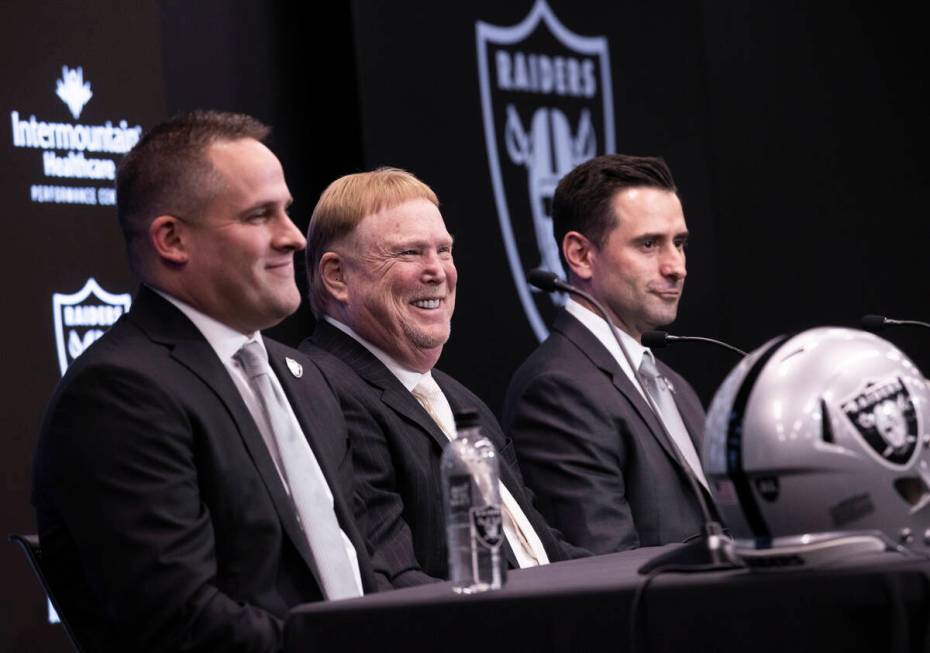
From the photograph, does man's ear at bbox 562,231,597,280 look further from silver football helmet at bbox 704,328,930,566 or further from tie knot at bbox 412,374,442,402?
silver football helmet at bbox 704,328,930,566

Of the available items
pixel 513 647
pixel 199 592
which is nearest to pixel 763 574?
pixel 513 647

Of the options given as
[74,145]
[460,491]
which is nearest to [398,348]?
[74,145]

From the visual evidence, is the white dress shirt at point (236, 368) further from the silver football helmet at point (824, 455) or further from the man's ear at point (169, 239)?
the silver football helmet at point (824, 455)

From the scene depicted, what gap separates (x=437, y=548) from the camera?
3574 mm

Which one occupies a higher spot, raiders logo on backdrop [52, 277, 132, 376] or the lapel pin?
raiders logo on backdrop [52, 277, 132, 376]

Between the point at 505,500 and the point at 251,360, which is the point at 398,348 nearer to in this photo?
the point at 505,500

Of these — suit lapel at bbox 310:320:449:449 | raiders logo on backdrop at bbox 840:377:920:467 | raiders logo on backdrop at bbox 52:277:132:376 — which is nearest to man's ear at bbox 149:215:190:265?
suit lapel at bbox 310:320:449:449

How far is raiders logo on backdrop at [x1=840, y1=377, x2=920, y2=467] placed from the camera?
2168 millimetres

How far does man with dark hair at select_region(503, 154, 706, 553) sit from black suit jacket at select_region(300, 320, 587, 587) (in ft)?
0.84

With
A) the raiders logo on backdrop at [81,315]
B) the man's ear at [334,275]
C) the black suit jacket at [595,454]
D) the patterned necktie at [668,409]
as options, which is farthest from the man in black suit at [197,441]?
the patterned necktie at [668,409]

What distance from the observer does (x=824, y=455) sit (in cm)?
214

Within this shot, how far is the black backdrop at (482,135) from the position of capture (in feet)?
14.1

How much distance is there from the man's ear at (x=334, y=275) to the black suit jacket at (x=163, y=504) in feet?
3.08

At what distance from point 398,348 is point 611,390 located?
27.5 inches
